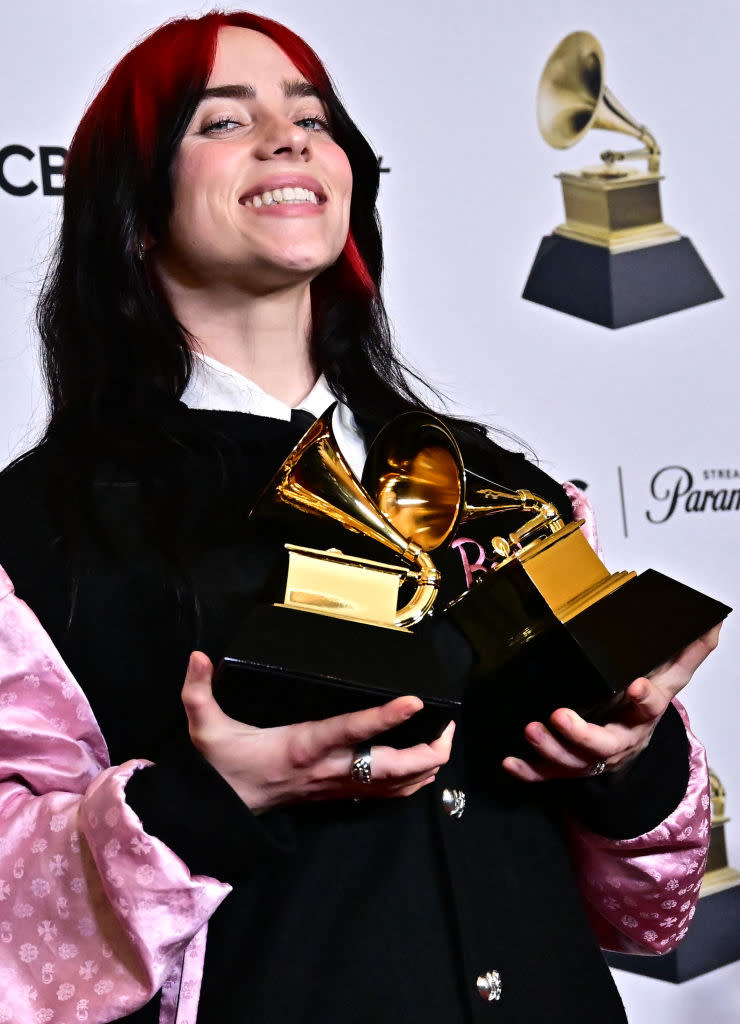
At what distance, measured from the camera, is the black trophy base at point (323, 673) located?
870 millimetres

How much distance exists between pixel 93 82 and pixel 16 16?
133mm

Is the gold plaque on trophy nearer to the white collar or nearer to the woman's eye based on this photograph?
the white collar

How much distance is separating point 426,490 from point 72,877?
46 centimetres

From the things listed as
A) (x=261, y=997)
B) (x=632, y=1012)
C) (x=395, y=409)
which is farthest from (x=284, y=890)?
(x=632, y=1012)

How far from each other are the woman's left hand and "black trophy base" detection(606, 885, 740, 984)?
1.28 m

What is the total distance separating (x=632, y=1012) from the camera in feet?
7.19

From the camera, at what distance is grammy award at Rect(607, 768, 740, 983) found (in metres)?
2.20

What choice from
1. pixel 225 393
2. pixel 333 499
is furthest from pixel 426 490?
pixel 225 393

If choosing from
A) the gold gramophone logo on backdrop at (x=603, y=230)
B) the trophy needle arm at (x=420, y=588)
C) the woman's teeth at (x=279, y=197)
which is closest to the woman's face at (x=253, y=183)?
the woman's teeth at (x=279, y=197)

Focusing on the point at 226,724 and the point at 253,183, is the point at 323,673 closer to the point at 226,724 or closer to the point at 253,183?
the point at 226,724

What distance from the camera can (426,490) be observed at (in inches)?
45.3

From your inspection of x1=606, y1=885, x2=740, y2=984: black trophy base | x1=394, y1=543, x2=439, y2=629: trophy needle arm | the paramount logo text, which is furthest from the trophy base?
x1=394, y1=543, x2=439, y2=629: trophy needle arm

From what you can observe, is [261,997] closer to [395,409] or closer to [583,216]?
[395,409]

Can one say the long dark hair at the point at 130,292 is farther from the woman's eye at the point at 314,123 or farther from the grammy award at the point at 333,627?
the grammy award at the point at 333,627
